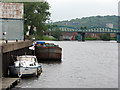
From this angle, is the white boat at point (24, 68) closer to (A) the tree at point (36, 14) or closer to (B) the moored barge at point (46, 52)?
(B) the moored barge at point (46, 52)

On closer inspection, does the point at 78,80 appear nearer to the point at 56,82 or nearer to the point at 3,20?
the point at 56,82

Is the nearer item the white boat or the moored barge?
the white boat

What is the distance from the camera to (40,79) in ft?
123

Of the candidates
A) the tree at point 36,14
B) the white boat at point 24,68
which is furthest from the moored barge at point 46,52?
the tree at point 36,14

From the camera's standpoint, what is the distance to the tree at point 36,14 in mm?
103162

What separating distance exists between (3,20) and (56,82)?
20680 millimetres

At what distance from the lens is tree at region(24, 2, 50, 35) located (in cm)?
10316

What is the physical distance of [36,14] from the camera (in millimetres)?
104938

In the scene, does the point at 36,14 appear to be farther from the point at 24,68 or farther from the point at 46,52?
the point at 24,68

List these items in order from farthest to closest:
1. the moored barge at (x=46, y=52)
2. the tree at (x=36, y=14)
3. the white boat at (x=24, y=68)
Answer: the tree at (x=36, y=14) < the moored barge at (x=46, y=52) < the white boat at (x=24, y=68)

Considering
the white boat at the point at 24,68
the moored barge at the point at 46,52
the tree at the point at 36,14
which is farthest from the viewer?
the tree at the point at 36,14

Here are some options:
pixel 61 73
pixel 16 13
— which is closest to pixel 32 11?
pixel 16 13

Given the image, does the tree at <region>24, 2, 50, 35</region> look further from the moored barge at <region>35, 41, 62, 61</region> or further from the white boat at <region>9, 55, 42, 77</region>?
the white boat at <region>9, 55, 42, 77</region>

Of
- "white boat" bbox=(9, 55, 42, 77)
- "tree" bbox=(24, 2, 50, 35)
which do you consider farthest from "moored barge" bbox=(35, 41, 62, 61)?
"tree" bbox=(24, 2, 50, 35)
